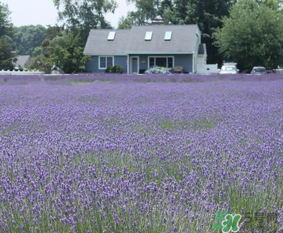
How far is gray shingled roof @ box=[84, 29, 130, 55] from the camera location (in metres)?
36.8

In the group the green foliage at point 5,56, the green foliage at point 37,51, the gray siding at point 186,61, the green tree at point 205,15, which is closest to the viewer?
the gray siding at point 186,61

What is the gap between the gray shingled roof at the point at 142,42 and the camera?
34969mm

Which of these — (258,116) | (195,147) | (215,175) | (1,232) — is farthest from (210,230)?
(258,116)

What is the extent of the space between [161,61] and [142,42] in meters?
2.49

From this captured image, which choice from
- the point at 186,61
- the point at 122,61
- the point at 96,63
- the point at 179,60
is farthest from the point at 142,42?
the point at 96,63

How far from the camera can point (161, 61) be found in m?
36.2

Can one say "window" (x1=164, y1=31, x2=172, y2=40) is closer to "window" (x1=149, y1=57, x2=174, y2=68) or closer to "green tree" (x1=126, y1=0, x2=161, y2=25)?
"window" (x1=149, y1=57, x2=174, y2=68)

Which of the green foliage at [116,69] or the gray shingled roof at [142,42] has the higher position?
the gray shingled roof at [142,42]

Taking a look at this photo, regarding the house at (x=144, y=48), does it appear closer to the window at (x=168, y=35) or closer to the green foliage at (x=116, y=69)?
the window at (x=168, y=35)

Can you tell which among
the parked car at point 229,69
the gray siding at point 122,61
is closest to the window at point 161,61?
the gray siding at point 122,61

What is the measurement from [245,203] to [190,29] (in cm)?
→ 3502

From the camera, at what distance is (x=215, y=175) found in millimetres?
3480

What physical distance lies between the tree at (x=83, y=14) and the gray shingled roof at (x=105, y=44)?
31.8 ft

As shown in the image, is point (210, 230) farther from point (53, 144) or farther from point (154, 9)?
point (154, 9)
